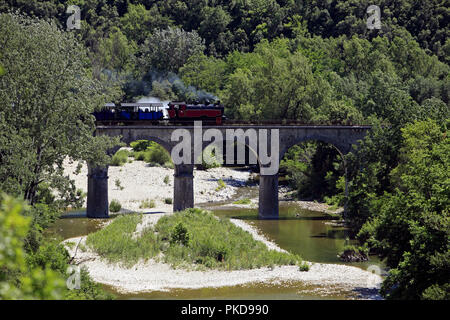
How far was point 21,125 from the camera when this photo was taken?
134ft

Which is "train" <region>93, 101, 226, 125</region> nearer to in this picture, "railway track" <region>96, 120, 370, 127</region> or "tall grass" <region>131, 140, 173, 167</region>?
"railway track" <region>96, 120, 370, 127</region>

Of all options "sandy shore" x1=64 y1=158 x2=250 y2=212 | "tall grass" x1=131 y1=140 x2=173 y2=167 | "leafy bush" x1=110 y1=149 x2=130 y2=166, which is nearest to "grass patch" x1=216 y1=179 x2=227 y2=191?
"sandy shore" x1=64 y1=158 x2=250 y2=212

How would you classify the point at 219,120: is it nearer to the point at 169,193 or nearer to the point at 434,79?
the point at 169,193

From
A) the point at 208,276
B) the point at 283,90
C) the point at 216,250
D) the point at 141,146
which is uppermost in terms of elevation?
the point at 283,90

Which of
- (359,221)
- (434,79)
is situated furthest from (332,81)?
(359,221)

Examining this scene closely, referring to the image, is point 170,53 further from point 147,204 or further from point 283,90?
point 147,204

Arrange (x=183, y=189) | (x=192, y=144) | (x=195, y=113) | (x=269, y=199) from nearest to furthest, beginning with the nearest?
(x=183, y=189) → (x=192, y=144) → (x=269, y=199) → (x=195, y=113)

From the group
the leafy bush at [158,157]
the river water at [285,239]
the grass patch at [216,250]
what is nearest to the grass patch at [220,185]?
the river water at [285,239]

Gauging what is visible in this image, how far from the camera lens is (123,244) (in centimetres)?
4947

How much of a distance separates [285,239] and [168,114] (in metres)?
20.2

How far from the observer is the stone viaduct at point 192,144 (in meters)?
69.4

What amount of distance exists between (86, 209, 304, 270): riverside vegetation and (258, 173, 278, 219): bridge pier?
17.0m

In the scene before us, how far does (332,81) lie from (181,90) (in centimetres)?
2235

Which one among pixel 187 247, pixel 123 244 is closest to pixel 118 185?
pixel 123 244
